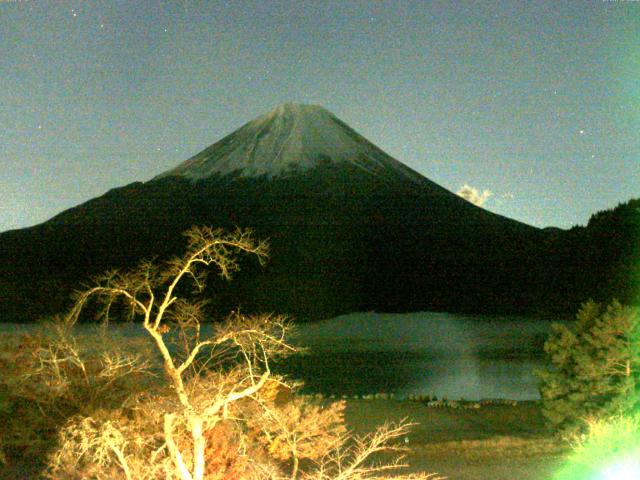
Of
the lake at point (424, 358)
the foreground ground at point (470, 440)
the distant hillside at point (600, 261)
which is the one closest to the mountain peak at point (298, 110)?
the lake at point (424, 358)

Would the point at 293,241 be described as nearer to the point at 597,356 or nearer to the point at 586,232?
the point at 586,232

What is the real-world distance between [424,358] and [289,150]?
59987 mm

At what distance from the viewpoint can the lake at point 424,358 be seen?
69.8 ft

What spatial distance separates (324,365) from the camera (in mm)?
26219

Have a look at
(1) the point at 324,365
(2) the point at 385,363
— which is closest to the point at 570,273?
(2) the point at 385,363

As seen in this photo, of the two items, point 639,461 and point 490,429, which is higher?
point 639,461

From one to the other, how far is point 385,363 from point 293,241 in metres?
45.2

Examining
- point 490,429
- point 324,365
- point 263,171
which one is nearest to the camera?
point 490,429

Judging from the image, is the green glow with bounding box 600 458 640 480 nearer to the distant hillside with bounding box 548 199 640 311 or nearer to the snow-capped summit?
the distant hillside with bounding box 548 199 640 311

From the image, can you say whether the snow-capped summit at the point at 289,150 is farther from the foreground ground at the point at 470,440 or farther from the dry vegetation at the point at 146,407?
the dry vegetation at the point at 146,407

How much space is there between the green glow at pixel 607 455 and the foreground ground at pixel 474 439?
33 cm

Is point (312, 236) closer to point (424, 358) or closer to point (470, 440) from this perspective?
point (424, 358)

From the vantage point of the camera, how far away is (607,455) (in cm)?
902

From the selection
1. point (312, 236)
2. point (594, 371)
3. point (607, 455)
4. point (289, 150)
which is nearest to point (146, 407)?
point (607, 455)
